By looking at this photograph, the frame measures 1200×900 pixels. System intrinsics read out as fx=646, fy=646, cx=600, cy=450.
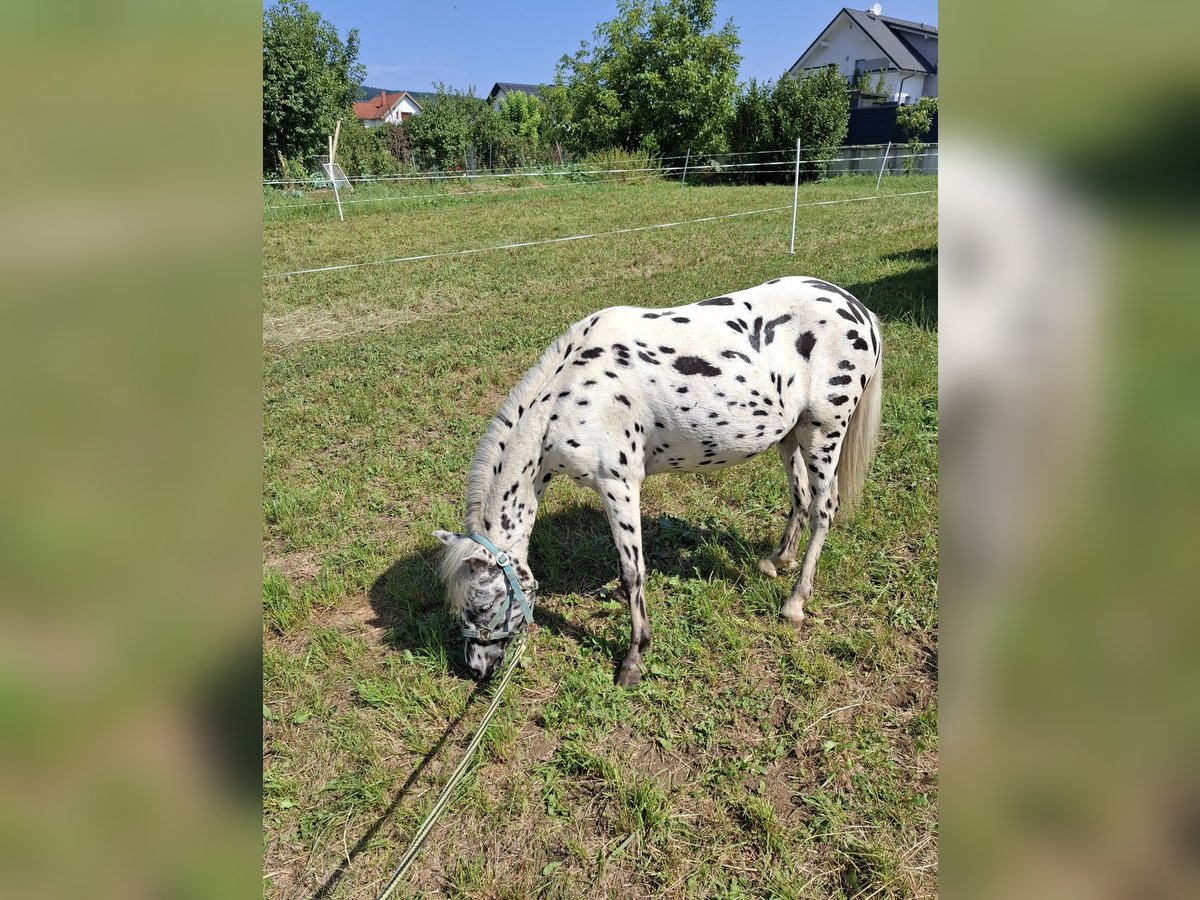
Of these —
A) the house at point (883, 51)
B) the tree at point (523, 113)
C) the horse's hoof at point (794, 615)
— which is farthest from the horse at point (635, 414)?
the tree at point (523, 113)

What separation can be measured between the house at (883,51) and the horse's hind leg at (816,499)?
4135cm

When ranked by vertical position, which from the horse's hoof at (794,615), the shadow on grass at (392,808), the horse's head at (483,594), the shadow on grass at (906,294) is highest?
the shadow on grass at (906,294)

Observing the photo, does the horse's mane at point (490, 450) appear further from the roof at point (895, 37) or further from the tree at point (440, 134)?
the roof at point (895, 37)

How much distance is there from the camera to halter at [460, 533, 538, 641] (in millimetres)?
2969

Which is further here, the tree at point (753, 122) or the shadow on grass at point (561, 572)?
the tree at point (753, 122)

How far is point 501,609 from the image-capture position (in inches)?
118

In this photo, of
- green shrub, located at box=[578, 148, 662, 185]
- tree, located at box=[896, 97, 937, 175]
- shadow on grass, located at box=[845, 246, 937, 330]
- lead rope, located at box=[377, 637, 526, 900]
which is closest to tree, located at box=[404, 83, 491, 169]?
green shrub, located at box=[578, 148, 662, 185]

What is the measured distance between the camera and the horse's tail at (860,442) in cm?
350

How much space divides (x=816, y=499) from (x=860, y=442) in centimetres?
42

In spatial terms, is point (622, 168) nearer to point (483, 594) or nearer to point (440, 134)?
point (440, 134)

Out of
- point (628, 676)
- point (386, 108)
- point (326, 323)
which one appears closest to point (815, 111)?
point (326, 323)

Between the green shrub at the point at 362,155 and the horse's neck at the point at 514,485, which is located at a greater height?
the green shrub at the point at 362,155

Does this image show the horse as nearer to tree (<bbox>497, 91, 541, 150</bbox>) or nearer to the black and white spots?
the black and white spots

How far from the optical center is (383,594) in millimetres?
3916
